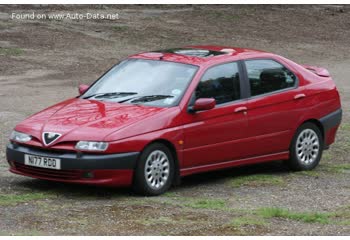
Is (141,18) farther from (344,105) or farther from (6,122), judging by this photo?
(6,122)

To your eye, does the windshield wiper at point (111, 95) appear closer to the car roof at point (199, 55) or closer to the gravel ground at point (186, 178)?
the car roof at point (199, 55)

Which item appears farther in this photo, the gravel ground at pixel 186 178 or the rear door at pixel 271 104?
the rear door at pixel 271 104

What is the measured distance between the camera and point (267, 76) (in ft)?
38.6

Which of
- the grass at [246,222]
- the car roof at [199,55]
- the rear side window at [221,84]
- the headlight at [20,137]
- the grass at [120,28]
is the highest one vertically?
the car roof at [199,55]

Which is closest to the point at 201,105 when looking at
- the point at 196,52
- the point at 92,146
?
the point at 196,52

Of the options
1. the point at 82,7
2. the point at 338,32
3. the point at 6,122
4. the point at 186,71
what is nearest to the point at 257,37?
the point at 338,32

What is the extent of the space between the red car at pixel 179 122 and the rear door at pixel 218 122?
11 millimetres

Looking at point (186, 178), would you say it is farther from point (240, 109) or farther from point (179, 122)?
point (179, 122)

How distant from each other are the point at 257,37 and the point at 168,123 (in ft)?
52.9

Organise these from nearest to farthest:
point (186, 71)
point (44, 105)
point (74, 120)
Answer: point (74, 120), point (186, 71), point (44, 105)

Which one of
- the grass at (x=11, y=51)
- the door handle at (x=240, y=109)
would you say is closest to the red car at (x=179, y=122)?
the door handle at (x=240, y=109)

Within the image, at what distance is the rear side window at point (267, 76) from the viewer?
456 inches

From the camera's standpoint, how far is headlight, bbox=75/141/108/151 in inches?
391

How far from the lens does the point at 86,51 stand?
2267 centimetres
